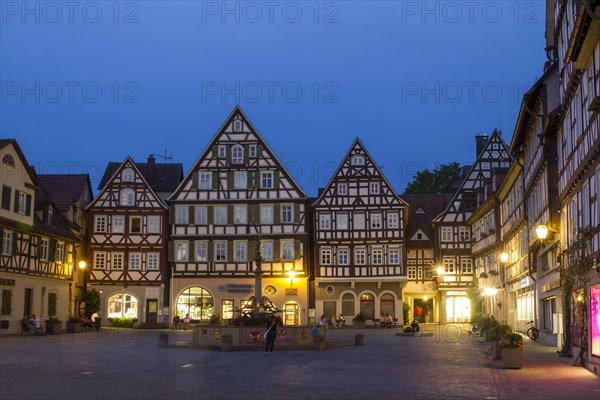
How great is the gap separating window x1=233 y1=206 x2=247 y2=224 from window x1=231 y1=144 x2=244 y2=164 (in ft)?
11.4

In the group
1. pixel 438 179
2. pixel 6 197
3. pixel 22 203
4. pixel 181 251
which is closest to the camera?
pixel 6 197

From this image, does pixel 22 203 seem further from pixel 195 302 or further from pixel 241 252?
pixel 241 252

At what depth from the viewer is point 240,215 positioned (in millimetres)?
60531

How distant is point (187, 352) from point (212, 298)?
101 feet

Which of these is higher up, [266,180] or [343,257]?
[266,180]

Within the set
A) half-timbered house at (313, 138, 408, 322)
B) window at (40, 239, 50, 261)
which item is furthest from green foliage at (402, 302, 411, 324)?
window at (40, 239, 50, 261)

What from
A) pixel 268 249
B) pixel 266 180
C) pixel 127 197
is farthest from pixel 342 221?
pixel 127 197

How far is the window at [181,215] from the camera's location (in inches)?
2384

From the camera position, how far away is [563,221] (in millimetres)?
28109

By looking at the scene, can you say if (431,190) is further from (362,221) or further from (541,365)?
(541,365)

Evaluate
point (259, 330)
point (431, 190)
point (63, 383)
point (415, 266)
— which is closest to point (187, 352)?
point (259, 330)

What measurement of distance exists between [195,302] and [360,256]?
42.2 ft

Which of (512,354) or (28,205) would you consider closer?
(512,354)

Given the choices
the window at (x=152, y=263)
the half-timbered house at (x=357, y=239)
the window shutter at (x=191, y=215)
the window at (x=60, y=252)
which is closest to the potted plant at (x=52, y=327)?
the window at (x=60, y=252)
